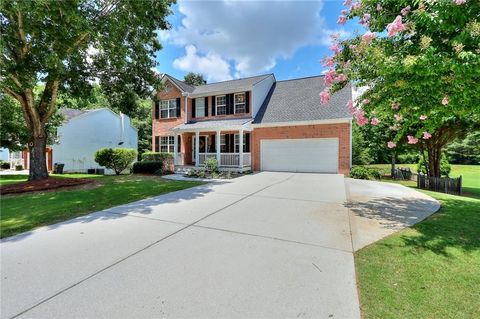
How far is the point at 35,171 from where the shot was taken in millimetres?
12234

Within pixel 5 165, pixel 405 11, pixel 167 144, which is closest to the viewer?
pixel 405 11

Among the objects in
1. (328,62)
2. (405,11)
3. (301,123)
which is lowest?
(301,123)

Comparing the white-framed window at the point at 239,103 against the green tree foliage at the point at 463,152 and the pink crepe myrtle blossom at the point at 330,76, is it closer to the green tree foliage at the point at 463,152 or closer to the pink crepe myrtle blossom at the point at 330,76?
→ the pink crepe myrtle blossom at the point at 330,76

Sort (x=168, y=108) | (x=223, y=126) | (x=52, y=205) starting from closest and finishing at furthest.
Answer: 1. (x=52, y=205)
2. (x=223, y=126)
3. (x=168, y=108)

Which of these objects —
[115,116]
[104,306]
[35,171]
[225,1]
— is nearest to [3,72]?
[35,171]

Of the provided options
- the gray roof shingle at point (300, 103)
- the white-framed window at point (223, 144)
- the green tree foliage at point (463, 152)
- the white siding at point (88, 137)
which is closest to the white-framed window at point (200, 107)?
the white-framed window at point (223, 144)

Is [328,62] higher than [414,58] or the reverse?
higher

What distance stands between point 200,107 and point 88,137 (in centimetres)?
1383

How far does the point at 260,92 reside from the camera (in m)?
18.9

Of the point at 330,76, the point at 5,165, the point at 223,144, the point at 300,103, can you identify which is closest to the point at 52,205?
the point at 330,76

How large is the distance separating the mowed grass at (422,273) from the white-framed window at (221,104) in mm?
15622

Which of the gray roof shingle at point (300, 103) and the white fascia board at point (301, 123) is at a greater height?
the gray roof shingle at point (300, 103)

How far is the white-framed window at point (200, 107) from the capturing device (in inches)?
773

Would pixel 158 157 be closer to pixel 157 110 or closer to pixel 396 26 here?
pixel 157 110
